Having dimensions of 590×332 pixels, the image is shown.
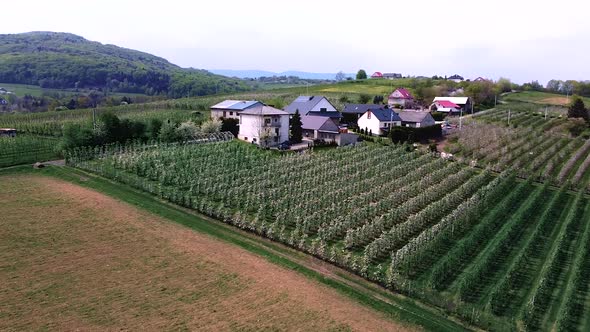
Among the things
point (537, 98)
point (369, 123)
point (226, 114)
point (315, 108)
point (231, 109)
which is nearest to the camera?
point (231, 109)

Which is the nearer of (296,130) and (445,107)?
(296,130)

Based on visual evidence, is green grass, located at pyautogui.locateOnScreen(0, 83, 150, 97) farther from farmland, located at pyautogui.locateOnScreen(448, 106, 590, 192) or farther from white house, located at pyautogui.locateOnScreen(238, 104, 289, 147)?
farmland, located at pyautogui.locateOnScreen(448, 106, 590, 192)

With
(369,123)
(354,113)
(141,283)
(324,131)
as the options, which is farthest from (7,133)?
(354,113)

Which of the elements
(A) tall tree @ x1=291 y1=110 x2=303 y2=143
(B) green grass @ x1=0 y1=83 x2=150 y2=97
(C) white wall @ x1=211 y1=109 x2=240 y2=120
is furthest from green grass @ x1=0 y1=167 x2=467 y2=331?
(B) green grass @ x1=0 y1=83 x2=150 y2=97

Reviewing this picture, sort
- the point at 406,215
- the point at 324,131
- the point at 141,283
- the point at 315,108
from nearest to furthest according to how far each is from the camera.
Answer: the point at 141,283
the point at 406,215
the point at 324,131
the point at 315,108

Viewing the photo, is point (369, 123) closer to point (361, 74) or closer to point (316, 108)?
point (316, 108)

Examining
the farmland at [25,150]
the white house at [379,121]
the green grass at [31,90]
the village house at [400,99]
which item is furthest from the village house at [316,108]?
the green grass at [31,90]

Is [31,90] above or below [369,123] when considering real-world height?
above

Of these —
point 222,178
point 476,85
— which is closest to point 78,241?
point 222,178
